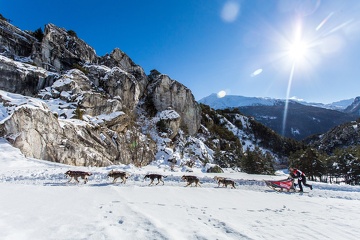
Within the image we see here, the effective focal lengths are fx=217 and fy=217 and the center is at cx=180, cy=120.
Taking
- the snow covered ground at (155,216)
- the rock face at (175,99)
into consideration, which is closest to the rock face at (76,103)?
the rock face at (175,99)

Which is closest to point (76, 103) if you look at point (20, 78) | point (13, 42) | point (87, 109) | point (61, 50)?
point (87, 109)

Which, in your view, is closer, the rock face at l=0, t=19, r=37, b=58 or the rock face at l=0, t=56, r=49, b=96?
the rock face at l=0, t=56, r=49, b=96

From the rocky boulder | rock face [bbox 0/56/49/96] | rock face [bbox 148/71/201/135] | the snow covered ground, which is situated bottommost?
the snow covered ground

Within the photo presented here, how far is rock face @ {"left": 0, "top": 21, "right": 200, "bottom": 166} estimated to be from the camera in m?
25.9

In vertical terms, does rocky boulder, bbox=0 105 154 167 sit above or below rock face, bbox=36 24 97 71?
below

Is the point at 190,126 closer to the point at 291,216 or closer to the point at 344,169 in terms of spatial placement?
the point at 344,169

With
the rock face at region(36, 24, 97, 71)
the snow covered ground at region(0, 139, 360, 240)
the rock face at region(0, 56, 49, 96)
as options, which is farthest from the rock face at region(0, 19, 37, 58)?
the snow covered ground at region(0, 139, 360, 240)

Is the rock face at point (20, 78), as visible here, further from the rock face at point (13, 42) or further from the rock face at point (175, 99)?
the rock face at point (175, 99)

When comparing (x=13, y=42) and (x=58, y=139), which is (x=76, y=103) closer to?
(x=58, y=139)

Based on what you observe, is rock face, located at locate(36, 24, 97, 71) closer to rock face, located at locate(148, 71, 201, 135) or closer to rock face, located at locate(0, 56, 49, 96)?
rock face, located at locate(0, 56, 49, 96)

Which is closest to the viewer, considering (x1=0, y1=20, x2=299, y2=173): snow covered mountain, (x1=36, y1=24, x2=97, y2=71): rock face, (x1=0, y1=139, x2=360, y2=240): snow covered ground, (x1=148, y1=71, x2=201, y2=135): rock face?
(x1=0, y1=139, x2=360, y2=240): snow covered ground

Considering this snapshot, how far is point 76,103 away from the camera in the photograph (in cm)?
3962

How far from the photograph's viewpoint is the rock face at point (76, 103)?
85.0 feet

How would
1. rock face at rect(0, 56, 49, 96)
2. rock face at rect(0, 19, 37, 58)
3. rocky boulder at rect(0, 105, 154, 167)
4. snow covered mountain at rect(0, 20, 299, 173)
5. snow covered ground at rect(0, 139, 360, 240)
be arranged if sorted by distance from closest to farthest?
snow covered ground at rect(0, 139, 360, 240) → rocky boulder at rect(0, 105, 154, 167) → snow covered mountain at rect(0, 20, 299, 173) → rock face at rect(0, 56, 49, 96) → rock face at rect(0, 19, 37, 58)
